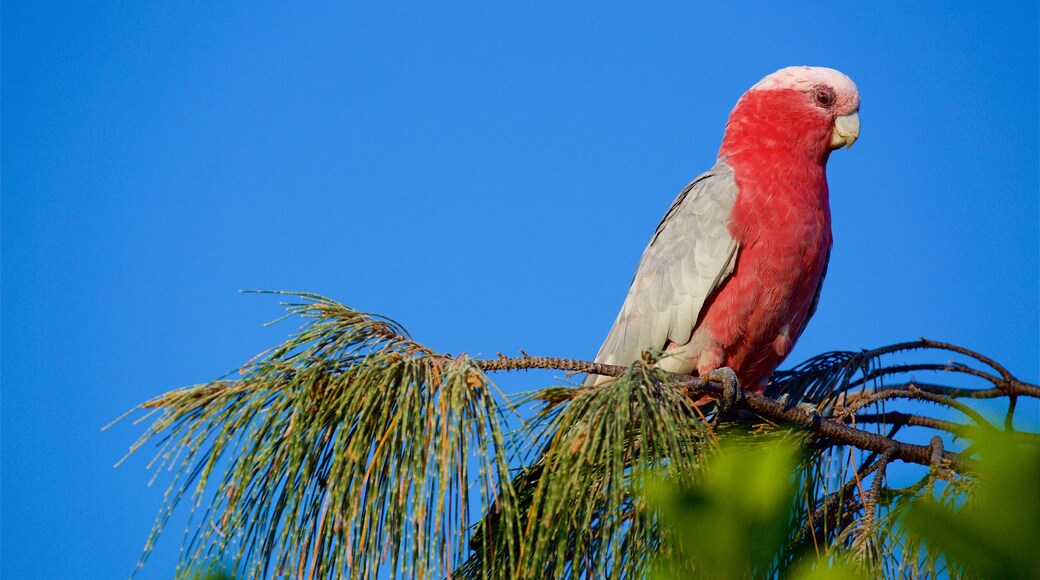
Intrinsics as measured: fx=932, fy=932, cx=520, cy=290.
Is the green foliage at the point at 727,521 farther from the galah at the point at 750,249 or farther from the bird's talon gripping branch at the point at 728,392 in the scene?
the galah at the point at 750,249

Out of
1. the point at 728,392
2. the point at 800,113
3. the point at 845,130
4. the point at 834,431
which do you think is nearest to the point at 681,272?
the point at 800,113

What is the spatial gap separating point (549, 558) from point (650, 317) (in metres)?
2.58

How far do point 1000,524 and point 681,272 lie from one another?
11.2ft

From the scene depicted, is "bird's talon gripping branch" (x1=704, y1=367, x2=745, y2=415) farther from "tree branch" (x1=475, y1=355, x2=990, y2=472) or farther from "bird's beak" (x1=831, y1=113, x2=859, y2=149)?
"bird's beak" (x1=831, y1=113, x2=859, y2=149)

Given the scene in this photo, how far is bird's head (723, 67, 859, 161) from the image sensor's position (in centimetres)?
560

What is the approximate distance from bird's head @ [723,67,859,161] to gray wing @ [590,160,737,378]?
1.01 ft

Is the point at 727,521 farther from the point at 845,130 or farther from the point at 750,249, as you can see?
the point at 845,130

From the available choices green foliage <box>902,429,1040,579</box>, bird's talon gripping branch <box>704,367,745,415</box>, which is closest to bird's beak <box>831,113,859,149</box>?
bird's talon gripping branch <box>704,367,745,415</box>

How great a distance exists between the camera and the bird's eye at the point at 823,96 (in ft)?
18.8

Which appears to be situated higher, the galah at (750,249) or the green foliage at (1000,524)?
the galah at (750,249)

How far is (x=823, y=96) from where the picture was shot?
5.72 m

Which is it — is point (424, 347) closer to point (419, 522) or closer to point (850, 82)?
point (419, 522)

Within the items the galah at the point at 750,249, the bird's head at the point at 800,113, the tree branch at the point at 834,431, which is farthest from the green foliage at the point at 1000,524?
the bird's head at the point at 800,113

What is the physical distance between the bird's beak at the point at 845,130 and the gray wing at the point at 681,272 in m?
0.74
